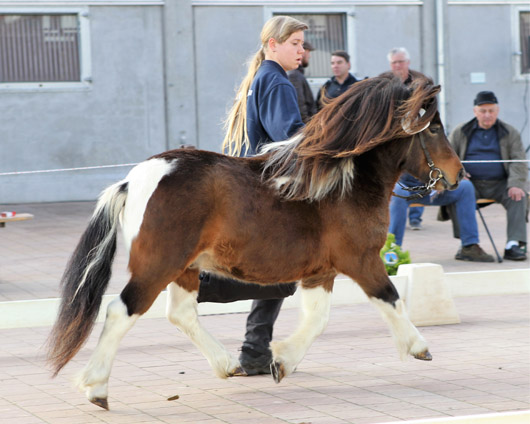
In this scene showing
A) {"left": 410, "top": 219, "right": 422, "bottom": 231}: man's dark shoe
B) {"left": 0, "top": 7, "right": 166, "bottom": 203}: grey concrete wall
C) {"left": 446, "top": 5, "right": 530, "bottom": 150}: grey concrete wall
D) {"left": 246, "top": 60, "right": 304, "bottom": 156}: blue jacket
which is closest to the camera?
{"left": 246, "top": 60, "right": 304, "bottom": 156}: blue jacket

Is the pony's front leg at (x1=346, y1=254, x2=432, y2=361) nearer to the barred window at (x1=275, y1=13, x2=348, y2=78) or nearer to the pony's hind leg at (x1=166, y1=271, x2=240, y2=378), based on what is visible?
the pony's hind leg at (x1=166, y1=271, x2=240, y2=378)

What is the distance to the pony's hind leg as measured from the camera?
17.3ft

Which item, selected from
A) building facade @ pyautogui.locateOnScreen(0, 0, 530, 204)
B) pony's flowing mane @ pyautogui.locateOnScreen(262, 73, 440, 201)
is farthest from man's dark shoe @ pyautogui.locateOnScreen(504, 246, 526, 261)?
building facade @ pyautogui.locateOnScreen(0, 0, 530, 204)

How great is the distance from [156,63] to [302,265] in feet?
36.7

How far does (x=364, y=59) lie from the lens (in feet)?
54.5

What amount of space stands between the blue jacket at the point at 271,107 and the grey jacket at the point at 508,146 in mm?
5064

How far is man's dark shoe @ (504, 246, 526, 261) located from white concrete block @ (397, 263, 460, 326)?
3.06 meters

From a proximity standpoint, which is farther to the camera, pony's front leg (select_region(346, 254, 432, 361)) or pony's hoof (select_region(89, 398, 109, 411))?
pony's front leg (select_region(346, 254, 432, 361))

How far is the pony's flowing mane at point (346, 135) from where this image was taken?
16.7 feet

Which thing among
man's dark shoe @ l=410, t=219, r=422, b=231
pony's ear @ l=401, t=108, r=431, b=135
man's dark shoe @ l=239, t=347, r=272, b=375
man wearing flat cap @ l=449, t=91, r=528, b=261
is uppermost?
pony's ear @ l=401, t=108, r=431, b=135

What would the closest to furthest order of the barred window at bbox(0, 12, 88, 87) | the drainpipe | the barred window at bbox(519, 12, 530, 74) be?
the barred window at bbox(0, 12, 88, 87), the drainpipe, the barred window at bbox(519, 12, 530, 74)

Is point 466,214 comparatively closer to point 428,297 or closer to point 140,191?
point 428,297

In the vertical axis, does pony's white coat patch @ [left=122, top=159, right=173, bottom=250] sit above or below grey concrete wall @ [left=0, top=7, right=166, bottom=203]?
below

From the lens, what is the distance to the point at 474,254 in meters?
10.1
